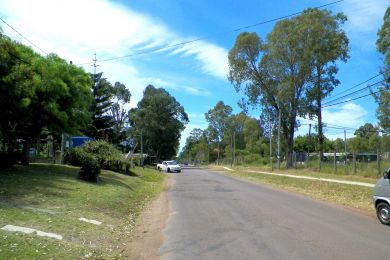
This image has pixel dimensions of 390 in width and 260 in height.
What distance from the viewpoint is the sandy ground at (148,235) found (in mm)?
9156

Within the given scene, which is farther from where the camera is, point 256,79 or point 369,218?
point 256,79

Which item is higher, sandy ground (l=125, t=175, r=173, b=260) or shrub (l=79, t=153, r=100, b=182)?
shrub (l=79, t=153, r=100, b=182)

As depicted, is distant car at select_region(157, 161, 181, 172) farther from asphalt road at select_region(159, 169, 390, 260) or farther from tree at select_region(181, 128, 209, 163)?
tree at select_region(181, 128, 209, 163)

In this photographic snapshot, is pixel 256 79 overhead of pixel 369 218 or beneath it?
overhead

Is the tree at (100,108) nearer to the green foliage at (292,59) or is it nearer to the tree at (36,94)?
the green foliage at (292,59)

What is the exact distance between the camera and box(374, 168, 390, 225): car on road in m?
12.9

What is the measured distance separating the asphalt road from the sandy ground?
0.21 metres

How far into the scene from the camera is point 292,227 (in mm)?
11734

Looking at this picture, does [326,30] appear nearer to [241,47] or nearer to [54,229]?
[241,47]

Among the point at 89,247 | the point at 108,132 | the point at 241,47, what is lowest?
the point at 89,247

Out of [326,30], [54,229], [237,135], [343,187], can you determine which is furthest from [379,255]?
[237,135]

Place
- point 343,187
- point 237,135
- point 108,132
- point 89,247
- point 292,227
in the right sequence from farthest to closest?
1. point 237,135
2. point 108,132
3. point 343,187
4. point 292,227
5. point 89,247

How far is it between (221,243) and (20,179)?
10275 millimetres

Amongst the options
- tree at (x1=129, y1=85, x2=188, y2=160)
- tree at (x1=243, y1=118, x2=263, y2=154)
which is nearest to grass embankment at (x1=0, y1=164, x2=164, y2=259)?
tree at (x1=129, y1=85, x2=188, y2=160)
